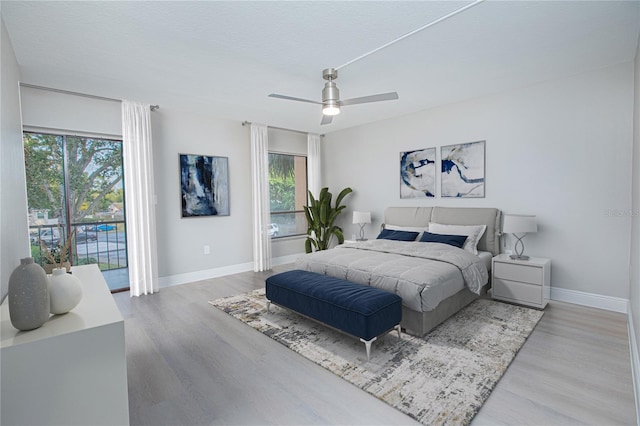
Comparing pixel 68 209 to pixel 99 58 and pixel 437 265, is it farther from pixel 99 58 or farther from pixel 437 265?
pixel 437 265

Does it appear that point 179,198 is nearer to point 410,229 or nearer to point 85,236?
point 85,236

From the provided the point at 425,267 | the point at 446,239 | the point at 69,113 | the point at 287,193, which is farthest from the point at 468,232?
the point at 69,113

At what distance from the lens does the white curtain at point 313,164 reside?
6.71 metres

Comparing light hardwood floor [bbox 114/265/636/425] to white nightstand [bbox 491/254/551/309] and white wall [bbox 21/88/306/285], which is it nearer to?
white nightstand [bbox 491/254/551/309]

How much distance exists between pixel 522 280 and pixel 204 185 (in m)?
4.85

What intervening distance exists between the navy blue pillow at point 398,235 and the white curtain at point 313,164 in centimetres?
221

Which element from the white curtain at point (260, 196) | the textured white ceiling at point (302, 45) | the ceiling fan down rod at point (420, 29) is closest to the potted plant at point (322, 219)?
the white curtain at point (260, 196)

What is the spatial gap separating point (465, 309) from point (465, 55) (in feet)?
9.13

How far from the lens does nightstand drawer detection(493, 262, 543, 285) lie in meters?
3.63

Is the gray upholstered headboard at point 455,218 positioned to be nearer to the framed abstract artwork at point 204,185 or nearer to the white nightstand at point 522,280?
the white nightstand at point 522,280

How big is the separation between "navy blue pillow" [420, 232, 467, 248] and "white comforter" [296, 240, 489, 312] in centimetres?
20

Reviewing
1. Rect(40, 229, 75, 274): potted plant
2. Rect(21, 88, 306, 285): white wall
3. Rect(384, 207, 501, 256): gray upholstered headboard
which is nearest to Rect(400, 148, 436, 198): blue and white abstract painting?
Rect(384, 207, 501, 256): gray upholstered headboard

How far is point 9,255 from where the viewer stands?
2.14 metres

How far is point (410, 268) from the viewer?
3205mm
